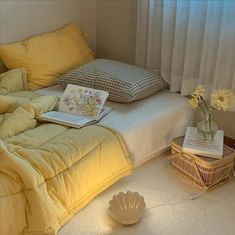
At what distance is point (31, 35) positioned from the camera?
2562 mm

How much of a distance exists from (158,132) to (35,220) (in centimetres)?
94

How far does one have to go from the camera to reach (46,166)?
4.97 ft

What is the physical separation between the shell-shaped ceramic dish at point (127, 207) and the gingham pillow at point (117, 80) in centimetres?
64

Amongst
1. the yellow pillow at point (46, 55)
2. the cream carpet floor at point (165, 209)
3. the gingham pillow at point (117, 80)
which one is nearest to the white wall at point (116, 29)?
the yellow pillow at point (46, 55)

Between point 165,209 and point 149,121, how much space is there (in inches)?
20.1

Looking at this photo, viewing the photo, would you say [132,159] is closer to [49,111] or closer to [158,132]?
[158,132]

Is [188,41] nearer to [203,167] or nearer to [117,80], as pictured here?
[117,80]

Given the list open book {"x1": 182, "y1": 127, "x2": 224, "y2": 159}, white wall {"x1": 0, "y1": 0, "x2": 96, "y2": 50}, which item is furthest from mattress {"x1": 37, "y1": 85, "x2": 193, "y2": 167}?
white wall {"x1": 0, "y1": 0, "x2": 96, "y2": 50}

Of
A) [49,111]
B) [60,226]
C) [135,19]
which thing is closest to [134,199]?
[60,226]

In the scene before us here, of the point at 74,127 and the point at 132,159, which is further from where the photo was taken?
the point at 132,159

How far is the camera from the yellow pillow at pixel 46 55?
93.1 inches

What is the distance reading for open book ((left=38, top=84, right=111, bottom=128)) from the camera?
1.87 m

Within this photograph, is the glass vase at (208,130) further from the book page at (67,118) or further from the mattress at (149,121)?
the book page at (67,118)

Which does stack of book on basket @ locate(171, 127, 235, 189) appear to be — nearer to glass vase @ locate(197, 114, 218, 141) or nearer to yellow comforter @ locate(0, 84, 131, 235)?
glass vase @ locate(197, 114, 218, 141)
